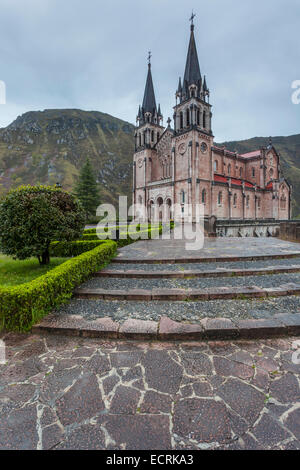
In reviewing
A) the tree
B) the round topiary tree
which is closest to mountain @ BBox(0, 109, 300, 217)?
the tree

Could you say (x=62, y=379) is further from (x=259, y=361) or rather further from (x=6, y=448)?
(x=259, y=361)

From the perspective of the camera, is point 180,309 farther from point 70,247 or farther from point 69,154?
point 69,154

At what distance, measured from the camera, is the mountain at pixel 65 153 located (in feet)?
249

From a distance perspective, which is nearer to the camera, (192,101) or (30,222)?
(30,222)

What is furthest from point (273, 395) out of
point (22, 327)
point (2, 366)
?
point (22, 327)

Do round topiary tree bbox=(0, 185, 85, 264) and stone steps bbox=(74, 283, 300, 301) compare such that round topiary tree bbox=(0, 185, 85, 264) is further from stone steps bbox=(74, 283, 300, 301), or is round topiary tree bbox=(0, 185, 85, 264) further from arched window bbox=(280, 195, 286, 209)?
arched window bbox=(280, 195, 286, 209)

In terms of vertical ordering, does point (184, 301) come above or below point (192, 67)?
below

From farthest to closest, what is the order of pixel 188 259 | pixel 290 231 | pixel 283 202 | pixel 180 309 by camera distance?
pixel 283 202
pixel 290 231
pixel 188 259
pixel 180 309

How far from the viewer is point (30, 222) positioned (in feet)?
18.2

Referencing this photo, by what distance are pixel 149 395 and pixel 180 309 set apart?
1939 mm

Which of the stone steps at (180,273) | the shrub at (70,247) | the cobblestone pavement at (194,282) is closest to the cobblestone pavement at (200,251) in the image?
the shrub at (70,247)

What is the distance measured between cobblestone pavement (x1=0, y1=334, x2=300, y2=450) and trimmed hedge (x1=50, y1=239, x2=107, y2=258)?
5.19 metres

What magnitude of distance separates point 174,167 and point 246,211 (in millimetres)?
15139

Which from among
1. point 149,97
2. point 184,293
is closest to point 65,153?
point 149,97
